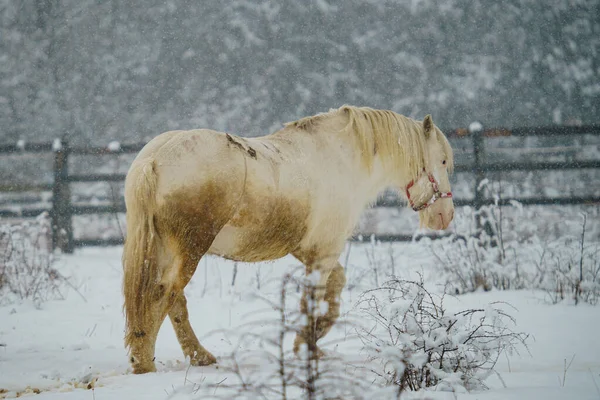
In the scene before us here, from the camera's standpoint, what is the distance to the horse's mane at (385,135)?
371 cm

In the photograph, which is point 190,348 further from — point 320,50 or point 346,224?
point 320,50

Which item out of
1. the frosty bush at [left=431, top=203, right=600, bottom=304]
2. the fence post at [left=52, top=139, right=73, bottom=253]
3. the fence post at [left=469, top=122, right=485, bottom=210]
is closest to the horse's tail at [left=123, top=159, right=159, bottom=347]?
the frosty bush at [left=431, top=203, right=600, bottom=304]

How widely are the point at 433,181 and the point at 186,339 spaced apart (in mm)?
2077

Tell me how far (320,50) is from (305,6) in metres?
1.71

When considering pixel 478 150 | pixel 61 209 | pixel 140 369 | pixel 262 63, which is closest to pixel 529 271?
pixel 478 150

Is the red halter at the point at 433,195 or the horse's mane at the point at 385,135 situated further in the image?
the red halter at the point at 433,195

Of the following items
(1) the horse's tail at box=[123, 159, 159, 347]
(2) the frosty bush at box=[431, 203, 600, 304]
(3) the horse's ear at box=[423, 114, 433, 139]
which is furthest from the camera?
(2) the frosty bush at box=[431, 203, 600, 304]

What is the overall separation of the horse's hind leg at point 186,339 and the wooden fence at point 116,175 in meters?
4.03

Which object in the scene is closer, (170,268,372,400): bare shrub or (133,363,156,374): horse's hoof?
(170,268,372,400): bare shrub

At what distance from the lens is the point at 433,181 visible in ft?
13.4

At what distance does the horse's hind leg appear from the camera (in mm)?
3104

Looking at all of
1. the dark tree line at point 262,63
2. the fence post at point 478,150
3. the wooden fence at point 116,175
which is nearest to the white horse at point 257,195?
Result: the wooden fence at point 116,175

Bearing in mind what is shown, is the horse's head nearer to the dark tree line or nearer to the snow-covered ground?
the snow-covered ground

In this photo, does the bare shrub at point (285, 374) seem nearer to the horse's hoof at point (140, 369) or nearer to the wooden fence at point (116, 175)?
the horse's hoof at point (140, 369)
